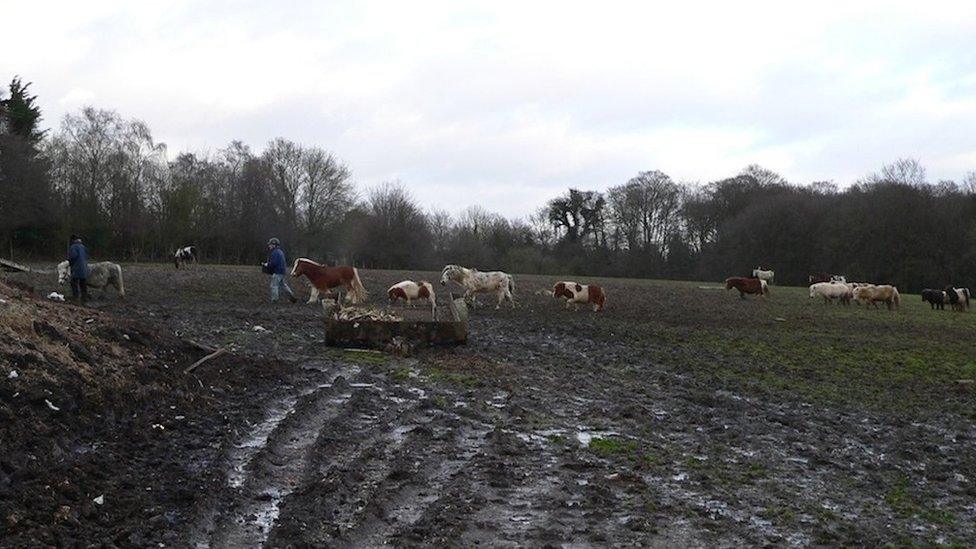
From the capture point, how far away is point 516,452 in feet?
27.4

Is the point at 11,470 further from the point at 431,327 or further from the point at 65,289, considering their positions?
the point at 65,289

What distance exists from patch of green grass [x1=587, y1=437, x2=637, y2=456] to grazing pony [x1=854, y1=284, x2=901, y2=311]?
30291 millimetres

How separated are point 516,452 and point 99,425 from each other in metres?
3.83

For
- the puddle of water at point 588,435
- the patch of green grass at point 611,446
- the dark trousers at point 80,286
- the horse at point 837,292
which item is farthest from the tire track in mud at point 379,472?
the horse at point 837,292

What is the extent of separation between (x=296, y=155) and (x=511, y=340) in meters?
63.9

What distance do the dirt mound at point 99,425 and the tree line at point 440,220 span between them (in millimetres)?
45719

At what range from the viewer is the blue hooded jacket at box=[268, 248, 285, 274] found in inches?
959

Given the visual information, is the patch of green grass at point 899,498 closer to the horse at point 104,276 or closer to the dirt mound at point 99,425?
the dirt mound at point 99,425

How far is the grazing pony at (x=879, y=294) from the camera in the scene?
3588cm

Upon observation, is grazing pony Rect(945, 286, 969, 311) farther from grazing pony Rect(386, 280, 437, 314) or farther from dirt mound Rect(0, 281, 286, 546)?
dirt mound Rect(0, 281, 286, 546)

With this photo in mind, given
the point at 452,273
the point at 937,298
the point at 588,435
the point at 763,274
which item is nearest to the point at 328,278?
the point at 452,273

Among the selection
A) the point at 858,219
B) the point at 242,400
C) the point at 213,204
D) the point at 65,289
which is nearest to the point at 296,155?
the point at 213,204

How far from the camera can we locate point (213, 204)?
231 ft

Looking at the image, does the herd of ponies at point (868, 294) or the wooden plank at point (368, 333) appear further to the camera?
the herd of ponies at point (868, 294)
